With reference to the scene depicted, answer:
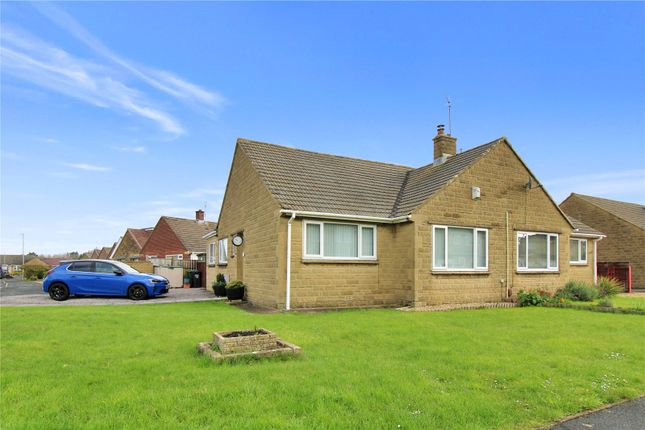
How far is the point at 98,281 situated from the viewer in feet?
57.7

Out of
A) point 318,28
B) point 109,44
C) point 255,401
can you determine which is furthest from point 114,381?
point 318,28

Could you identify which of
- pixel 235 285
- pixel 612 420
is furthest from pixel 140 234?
pixel 612 420

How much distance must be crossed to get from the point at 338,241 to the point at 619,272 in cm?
2017

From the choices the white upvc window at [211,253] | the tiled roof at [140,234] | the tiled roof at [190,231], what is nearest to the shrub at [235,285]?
the white upvc window at [211,253]

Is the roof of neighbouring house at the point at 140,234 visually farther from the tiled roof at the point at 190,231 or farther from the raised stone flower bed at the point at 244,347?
the raised stone flower bed at the point at 244,347

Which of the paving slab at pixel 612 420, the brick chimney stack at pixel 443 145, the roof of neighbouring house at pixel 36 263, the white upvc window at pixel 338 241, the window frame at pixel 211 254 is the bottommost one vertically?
the roof of neighbouring house at pixel 36 263

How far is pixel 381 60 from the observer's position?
17.8 metres

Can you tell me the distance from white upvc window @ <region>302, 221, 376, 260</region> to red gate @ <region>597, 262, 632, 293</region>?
18473 mm

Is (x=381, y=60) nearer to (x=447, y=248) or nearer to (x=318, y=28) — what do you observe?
(x=318, y=28)

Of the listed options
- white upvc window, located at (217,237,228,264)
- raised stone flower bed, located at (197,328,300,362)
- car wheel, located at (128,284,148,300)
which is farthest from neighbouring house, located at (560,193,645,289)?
car wheel, located at (128,284,148,300)

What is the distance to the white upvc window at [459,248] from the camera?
15047mm

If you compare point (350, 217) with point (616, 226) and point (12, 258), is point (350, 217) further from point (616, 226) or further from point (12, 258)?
point (12, 258)

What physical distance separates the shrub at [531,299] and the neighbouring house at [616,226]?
649 inches

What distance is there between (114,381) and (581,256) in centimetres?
2432
